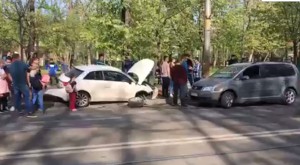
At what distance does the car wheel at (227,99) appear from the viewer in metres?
15.9

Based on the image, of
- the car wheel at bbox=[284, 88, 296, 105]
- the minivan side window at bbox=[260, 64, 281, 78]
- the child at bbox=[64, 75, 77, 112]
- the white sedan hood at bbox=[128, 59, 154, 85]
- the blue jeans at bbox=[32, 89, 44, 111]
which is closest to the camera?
the blue jeans at bbox=[32, 89, 44, 111]

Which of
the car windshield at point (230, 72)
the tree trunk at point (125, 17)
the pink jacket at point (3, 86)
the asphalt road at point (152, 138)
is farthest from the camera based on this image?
the tree trunk at point (125, 17)

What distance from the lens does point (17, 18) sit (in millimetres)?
30875

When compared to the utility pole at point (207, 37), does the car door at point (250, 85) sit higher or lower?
lower

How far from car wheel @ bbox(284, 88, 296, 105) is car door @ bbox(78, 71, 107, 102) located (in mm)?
6398

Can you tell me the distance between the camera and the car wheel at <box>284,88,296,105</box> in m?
17.0

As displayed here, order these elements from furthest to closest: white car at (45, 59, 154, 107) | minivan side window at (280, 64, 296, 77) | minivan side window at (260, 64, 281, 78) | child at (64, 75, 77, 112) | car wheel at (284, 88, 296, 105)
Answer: minivan side window at (280, 64, 296, 77), car wheel at (284, 88, 296, 105), minivan side window at (260, 64, 281, 78), white car at (45, 59, 154, 107), child at (64, 75, 77, 112)

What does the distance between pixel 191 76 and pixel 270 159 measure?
1289 cm

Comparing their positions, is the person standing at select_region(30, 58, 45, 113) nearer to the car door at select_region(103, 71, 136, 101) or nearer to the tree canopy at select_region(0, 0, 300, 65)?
the car door at select_region(103, 71, 136, 101)

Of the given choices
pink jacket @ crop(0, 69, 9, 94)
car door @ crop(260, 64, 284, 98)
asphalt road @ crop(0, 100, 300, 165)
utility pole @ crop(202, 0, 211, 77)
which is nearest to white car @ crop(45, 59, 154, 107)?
pink jacket @ crop(0, 69, 9, 94)

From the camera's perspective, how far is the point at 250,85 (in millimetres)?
16375

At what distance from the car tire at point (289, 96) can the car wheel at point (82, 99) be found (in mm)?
6910

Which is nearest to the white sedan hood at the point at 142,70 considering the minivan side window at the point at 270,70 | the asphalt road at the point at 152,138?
the asphalt road at the point at 152,138

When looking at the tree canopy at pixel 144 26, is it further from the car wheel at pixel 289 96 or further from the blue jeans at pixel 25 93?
the blue jeans at pixel 25 93
